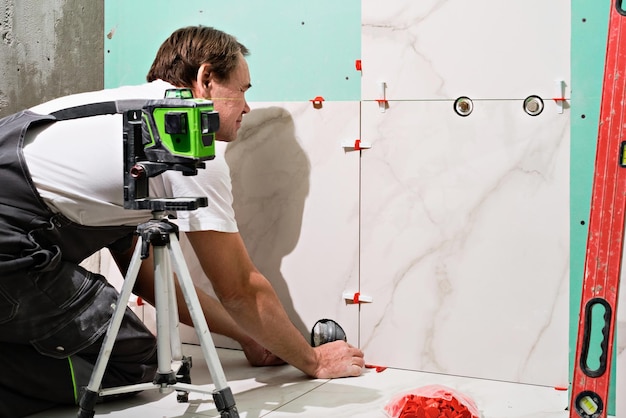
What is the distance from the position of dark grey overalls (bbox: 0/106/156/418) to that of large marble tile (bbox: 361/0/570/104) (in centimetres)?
93

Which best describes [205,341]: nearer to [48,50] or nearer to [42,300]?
[42,300]

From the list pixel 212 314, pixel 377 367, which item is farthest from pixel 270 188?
pixel 377 367

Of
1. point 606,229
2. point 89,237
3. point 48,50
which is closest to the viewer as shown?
point 606,229

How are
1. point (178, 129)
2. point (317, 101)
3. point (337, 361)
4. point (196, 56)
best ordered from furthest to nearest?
point (317, 101) < point (337, 361) < point (196, 56) < point (178, 129)

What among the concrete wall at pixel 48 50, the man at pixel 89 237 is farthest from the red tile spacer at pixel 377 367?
the concrete wall at pixel 48 50

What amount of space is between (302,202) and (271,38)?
549 millimetres

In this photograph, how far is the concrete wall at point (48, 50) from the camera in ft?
8.81

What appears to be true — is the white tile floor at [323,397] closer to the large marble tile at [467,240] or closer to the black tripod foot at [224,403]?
the large marble tile at [467,240]

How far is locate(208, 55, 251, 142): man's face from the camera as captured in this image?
2.39 meters

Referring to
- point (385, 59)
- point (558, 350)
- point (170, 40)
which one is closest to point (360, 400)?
point (558, 350)

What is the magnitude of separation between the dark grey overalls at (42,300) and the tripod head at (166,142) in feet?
1.13

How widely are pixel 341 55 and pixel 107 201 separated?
902 millimetres

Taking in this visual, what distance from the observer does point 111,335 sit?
190 centimetres

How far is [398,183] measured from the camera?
253cm
